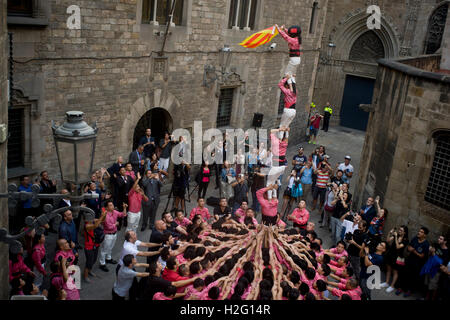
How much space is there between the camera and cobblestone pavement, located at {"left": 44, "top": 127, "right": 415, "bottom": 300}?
9.59 metres

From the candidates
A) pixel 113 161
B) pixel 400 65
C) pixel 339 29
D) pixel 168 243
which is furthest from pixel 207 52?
pixel 339 29

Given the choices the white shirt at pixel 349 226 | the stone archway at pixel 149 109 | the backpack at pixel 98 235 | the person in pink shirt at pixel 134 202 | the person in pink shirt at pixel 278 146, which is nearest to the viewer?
the person in pink shirt at pixel 278 146

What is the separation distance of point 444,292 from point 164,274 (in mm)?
5866

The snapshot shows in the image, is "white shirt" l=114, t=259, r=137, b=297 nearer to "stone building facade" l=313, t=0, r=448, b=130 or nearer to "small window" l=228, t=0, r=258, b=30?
"small window" l=228, t=0, r=258, b=30

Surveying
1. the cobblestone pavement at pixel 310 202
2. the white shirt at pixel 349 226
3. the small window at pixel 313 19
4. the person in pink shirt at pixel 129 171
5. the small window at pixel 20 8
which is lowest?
the cobblestone pavement at pixel 310 202

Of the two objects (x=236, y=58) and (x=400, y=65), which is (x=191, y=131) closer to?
(x=236, y=58)

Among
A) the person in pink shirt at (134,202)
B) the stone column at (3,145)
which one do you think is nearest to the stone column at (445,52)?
the person in pink shirt at (134,202)

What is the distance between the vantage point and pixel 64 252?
8445 millimetres

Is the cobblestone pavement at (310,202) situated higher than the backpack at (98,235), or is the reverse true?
the backpack at (98,235)

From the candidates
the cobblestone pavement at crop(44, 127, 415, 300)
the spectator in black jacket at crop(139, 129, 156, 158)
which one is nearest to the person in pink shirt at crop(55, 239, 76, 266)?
the cobblestone pavement at crop(44, 127, 415, 300)

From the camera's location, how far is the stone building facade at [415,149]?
37.7 feet

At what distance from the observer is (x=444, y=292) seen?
9.91 meters

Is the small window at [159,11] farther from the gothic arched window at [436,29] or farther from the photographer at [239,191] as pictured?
the gothic arched window at [436,29]

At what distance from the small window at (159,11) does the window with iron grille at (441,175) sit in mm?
7875
